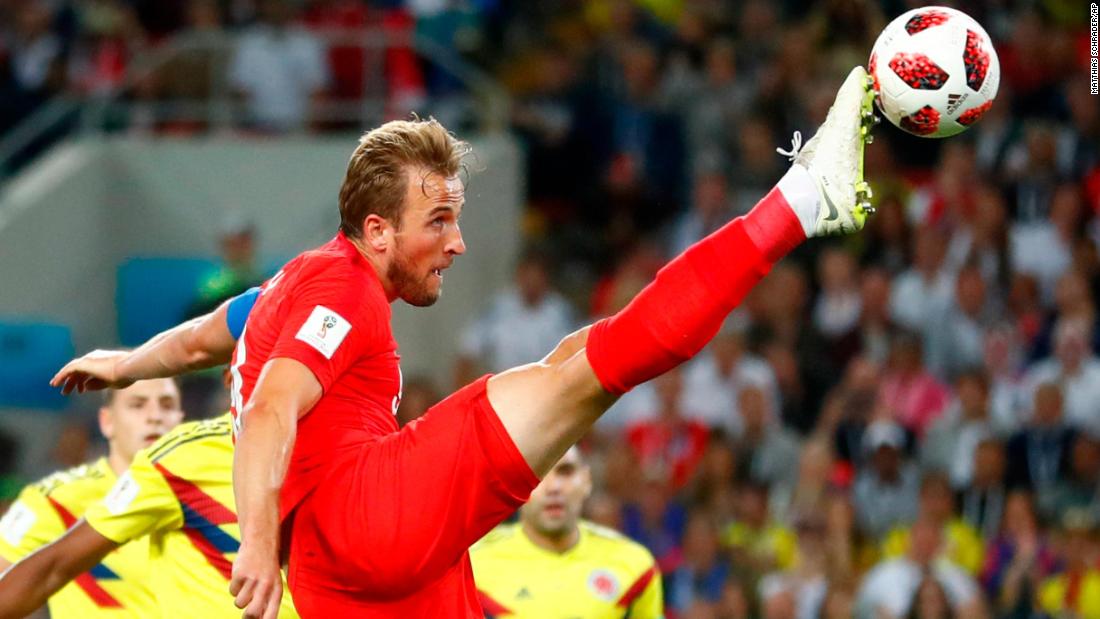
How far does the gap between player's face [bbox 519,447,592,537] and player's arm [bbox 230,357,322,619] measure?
2535mm

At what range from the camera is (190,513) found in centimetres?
566

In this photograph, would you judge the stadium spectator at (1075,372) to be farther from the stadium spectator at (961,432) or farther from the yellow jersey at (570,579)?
the yellow jersey at (570,579)

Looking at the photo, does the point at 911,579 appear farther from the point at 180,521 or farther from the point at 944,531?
the point at 180,521

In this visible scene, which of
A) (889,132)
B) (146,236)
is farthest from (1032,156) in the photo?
(146,236)

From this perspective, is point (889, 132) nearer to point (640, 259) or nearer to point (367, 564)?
point (640, 259)

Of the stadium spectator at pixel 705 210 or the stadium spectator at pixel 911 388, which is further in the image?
the stadium spectator at pixel 705 210

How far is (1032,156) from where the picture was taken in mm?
11195

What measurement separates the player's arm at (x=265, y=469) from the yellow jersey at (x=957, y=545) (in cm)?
581

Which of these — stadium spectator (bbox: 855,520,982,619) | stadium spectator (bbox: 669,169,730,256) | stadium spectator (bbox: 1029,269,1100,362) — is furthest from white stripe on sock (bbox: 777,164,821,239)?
stadium spectator (bbox: 669,169,730,256)

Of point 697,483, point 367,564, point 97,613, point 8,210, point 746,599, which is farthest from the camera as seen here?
point 8,210

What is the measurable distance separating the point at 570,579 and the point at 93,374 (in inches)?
88.0

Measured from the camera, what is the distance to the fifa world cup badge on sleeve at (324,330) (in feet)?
15.1

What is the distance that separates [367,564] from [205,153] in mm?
9627

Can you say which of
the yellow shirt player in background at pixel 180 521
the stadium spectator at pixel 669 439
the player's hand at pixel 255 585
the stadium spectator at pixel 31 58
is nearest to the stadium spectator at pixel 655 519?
the stadium spectator at pixel 669 439
